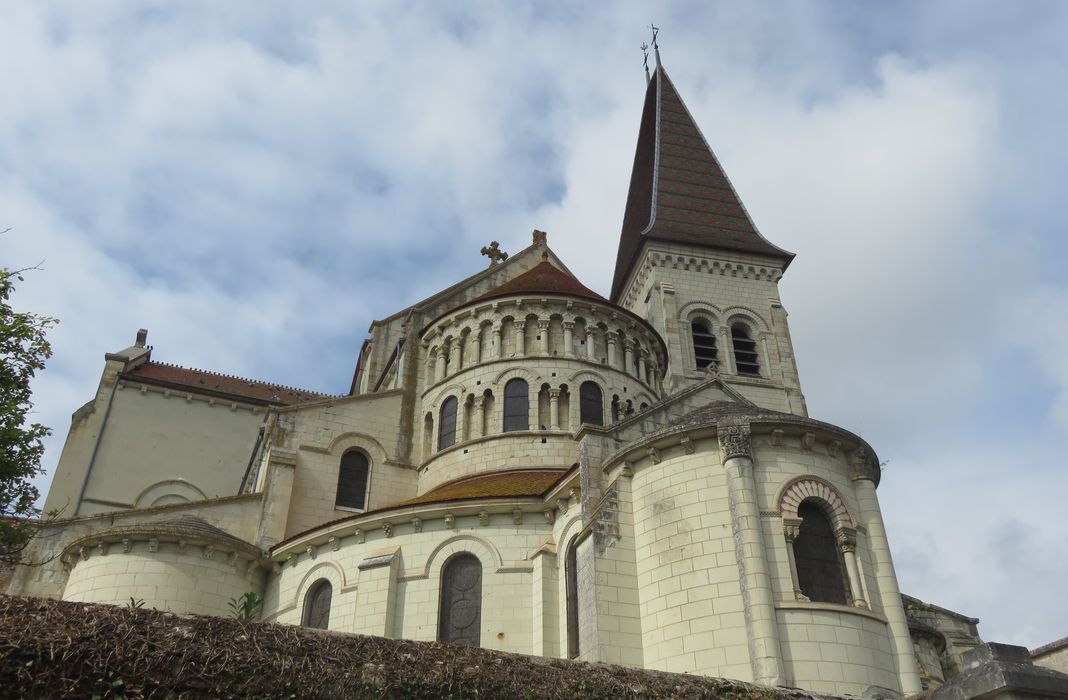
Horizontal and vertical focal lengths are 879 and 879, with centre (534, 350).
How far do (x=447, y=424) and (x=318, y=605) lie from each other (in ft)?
24.9

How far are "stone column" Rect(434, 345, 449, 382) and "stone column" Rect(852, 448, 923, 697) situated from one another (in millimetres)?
13833

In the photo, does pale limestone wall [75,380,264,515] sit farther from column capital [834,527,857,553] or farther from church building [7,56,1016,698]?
column capital [834,527,857,553]

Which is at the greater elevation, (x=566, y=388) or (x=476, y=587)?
(x=566, y=388)

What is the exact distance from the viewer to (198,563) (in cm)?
2070

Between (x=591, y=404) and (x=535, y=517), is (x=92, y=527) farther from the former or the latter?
(x=591, y=404)

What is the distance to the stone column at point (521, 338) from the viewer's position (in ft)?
87.2

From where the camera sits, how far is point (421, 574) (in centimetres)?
1950

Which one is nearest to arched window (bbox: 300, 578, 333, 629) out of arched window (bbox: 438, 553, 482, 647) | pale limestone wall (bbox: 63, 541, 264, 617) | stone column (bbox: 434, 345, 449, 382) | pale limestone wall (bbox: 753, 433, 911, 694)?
pale limestone wall (bbox: 63, 541, 264, 617)

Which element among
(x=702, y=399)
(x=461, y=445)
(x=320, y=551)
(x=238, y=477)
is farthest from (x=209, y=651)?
(x=238, y=477)

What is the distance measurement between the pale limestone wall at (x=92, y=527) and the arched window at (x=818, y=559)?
14274mm

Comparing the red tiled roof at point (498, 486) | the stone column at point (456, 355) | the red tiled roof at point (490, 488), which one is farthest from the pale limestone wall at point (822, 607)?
the stone column at point (456, 355)

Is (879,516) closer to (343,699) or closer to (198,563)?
(343,699)

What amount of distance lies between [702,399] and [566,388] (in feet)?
15.9

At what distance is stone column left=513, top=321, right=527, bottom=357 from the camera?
26.6m
